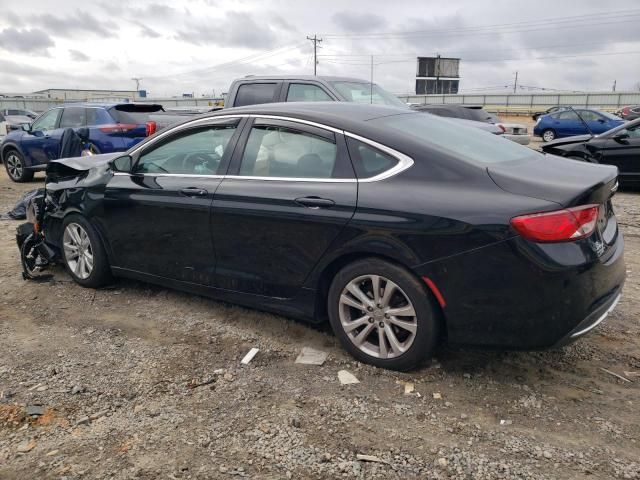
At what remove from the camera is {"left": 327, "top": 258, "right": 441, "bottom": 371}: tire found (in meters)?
3.16

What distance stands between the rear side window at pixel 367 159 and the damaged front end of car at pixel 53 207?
2.46 meters

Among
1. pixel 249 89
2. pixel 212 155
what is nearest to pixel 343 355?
pixel 212 155

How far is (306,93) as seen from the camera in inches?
308

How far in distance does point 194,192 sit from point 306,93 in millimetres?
4236

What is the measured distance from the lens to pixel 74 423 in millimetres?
2963

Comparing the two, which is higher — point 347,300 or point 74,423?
point 347,300

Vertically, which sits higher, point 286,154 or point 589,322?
point 286,154

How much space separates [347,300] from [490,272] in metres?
0.92

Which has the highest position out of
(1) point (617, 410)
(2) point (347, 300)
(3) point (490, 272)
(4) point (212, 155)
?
(4) point (212, 155)

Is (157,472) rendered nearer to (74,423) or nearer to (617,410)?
(74,423)

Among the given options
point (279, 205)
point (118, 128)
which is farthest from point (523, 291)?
point (118, 128)

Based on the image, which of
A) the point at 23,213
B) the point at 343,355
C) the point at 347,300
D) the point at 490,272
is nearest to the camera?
the point at 490,272

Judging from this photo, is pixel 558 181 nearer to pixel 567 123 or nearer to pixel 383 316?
pixel 383 316

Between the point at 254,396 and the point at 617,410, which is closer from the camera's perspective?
the point at 617,410
